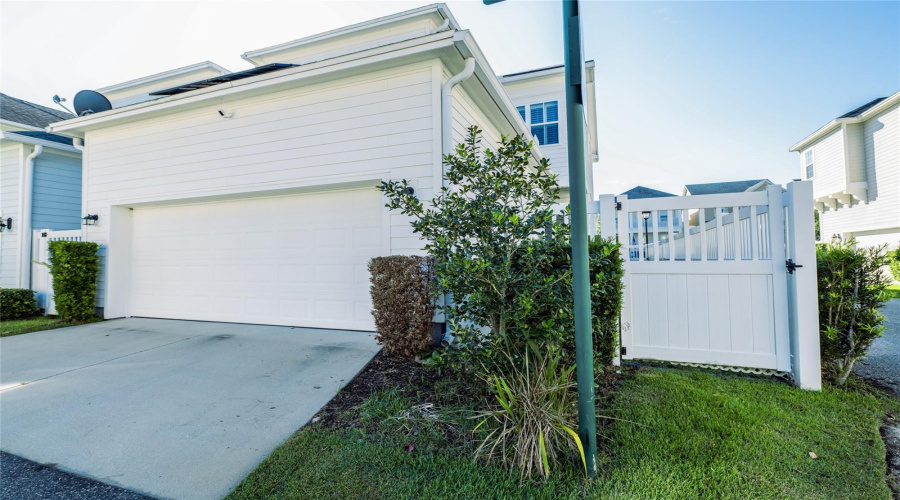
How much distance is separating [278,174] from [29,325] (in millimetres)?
5117

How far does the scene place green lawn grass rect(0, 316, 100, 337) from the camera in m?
5.64

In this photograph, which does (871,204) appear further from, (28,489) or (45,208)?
(45,208)

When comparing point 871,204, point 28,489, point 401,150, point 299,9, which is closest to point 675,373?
point 401,150

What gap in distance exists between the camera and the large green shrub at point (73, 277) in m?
6.10

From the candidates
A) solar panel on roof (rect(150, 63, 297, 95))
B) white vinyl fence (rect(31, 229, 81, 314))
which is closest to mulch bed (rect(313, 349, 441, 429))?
solar panel on roof (rect(150, 63, 297, 95))

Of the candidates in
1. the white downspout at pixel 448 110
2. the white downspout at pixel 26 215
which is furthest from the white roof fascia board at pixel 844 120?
the white downspout at pixel 26 215

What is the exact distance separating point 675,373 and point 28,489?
455 centimetres

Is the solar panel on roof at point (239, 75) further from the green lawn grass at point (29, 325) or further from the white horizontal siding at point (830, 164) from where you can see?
the white horizontal siding at point (830, 164)

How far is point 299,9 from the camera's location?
6598 mm

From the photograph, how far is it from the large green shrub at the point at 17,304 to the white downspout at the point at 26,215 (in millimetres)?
654

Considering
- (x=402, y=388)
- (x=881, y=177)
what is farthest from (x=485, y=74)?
(x=881, y=177)

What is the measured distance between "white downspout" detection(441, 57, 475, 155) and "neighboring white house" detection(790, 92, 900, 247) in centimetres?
1321

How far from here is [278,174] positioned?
5316 mm

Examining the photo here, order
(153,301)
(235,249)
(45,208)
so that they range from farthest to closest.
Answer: (45,208) < (153,301) < (235,249)
